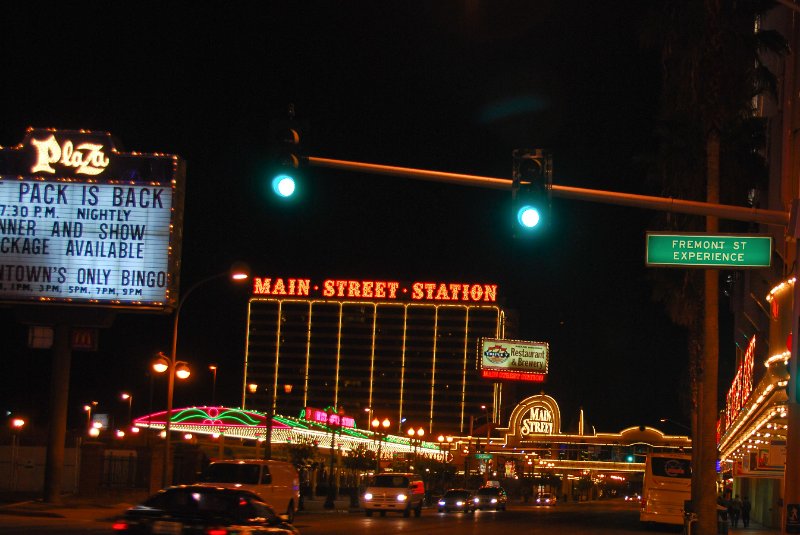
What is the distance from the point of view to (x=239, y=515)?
50.9 feet

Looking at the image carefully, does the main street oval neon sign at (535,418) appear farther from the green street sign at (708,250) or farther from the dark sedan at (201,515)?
the dark sedan at (201,515)

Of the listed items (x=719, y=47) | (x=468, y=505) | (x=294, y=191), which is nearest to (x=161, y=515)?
(x=294, y=191)

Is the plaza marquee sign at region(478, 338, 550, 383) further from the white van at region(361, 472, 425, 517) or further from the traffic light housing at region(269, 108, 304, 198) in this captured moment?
the traffic light housing at region(269, 108, 304, 198)

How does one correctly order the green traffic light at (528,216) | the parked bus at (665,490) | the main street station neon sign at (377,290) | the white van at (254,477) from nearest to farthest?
the green traffic light at (528,216) → the white van at (254,477) → the parked bus at (665,490) → the main street station neon sign at (377,290)

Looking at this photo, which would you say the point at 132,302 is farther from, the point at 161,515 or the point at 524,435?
the point at 524,435

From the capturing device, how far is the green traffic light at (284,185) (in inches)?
650

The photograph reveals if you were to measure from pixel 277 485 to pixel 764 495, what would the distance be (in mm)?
39289

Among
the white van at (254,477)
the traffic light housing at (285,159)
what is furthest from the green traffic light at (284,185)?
the white van at (254,477)

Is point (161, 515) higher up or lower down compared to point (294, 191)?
lower down

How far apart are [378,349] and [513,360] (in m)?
51.9

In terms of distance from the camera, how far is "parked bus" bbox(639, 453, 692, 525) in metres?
40.5

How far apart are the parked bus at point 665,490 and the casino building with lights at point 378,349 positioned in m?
141

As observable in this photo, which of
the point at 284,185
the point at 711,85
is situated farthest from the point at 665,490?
the point at 284,185

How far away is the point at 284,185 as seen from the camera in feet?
54.2
